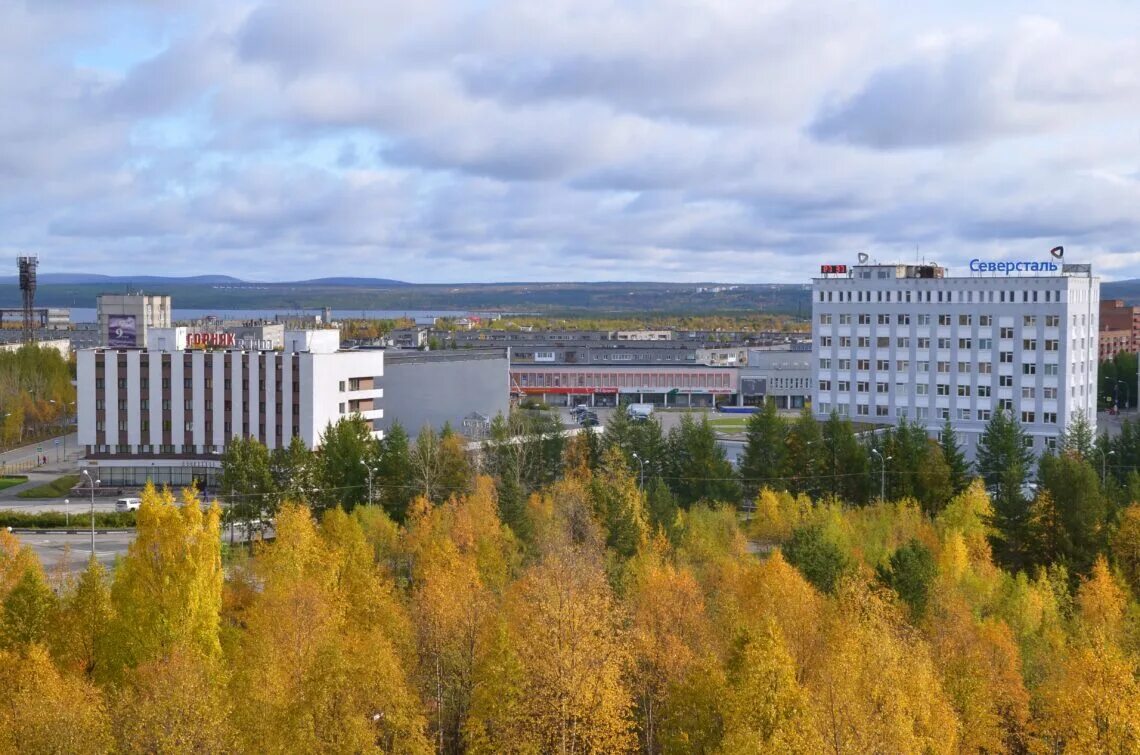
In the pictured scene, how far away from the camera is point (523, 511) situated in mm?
69125

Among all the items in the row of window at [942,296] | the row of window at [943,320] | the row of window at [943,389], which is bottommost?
the row of window at [943,389]

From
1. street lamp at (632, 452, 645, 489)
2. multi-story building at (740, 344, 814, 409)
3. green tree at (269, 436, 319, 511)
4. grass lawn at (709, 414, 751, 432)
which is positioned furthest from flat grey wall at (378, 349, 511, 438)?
multi-story building at (740, 344, 814, 409)

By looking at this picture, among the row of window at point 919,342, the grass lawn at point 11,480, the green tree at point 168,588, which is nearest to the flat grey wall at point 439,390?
the grass lawn at point 11,480

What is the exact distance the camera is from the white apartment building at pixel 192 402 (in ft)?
318

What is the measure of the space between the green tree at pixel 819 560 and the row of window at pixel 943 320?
59525 mm

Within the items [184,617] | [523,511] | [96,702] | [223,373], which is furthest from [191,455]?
[96,702]

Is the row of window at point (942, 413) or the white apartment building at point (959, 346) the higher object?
the white apartment building at point (959, 346)

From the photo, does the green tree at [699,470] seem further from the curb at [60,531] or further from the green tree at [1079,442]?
the curb at [60,531]

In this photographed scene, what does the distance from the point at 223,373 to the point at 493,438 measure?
1971 cm

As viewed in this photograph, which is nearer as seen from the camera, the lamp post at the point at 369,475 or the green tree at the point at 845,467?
the lamp post at the point at 369,475

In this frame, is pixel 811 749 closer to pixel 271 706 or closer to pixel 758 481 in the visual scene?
pixel 271 706

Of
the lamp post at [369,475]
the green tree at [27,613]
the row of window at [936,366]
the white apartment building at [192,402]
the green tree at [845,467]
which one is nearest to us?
the green tree at [27,613]

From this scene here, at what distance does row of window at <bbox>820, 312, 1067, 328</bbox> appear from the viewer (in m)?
111

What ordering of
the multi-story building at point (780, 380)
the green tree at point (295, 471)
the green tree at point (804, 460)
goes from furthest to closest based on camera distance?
the multi-story building at point (780, 380)
the green tree at point (804, 460)
the green tree at point (295, 471)
